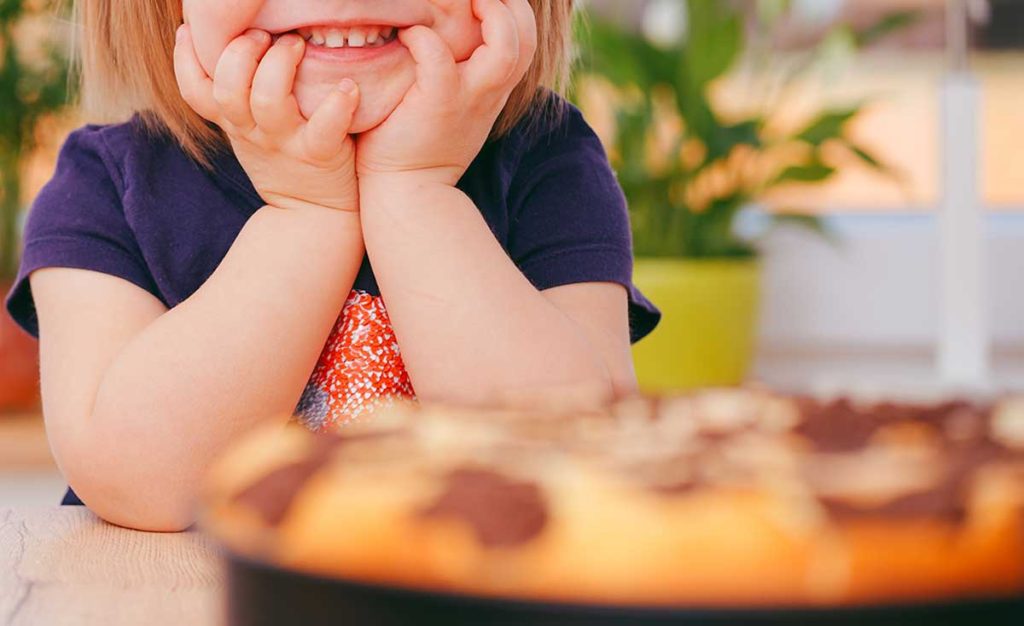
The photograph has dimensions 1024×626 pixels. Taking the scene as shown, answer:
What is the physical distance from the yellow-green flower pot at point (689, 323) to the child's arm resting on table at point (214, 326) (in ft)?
7.23

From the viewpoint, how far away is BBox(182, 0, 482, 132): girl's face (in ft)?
2.63

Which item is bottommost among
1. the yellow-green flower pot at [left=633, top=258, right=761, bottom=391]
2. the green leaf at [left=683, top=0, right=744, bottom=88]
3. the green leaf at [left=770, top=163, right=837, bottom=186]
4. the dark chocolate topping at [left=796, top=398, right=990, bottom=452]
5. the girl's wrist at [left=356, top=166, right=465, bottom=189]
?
the yellow-green flower pot at [left=633, top=258, right=761, bottom=391]

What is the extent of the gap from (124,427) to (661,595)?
1.71ft

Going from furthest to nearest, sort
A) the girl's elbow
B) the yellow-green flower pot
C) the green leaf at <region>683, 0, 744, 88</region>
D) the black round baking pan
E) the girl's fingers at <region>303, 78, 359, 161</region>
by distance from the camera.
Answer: the green leaf at <region>683, 0, 744, 88</region> → the yellow-green flower pot → the girl's fingers at <region>303, 78, 359, 161</region> → the girl's elbow → the black round baking pan

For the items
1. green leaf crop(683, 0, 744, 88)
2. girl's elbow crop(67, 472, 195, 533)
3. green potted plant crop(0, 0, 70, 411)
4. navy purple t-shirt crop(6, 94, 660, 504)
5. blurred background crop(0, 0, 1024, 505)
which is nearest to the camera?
girl's elbow crop(67, 472, 195, 533)

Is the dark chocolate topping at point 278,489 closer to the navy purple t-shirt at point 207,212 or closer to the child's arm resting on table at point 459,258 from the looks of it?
the child's arm resting on table at point 459,258

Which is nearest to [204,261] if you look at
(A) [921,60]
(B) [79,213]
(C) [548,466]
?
(B) [79,213]

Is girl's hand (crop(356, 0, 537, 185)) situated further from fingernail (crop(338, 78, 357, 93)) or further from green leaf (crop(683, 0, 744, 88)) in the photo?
green leaf (crop(683, 0, 744, 88))

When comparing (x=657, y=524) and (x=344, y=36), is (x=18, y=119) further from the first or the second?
(x=657, y=524)

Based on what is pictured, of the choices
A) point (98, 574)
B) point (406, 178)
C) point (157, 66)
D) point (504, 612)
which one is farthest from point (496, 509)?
point (157, 66)

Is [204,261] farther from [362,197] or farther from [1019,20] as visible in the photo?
[1019,20]

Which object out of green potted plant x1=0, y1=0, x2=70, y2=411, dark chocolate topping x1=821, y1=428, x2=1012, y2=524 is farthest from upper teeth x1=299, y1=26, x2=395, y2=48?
green potted plant x1=0, y1=0, x2=70, y2=411

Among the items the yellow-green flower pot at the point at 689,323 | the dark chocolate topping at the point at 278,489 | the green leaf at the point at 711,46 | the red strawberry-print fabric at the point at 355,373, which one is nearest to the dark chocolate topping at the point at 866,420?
the dark chocolate topping at the point at 278,489

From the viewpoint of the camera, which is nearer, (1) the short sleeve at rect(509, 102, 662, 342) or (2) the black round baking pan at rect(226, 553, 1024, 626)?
(2) the black round baking pan at rect(226, 553, 1024, 626)
